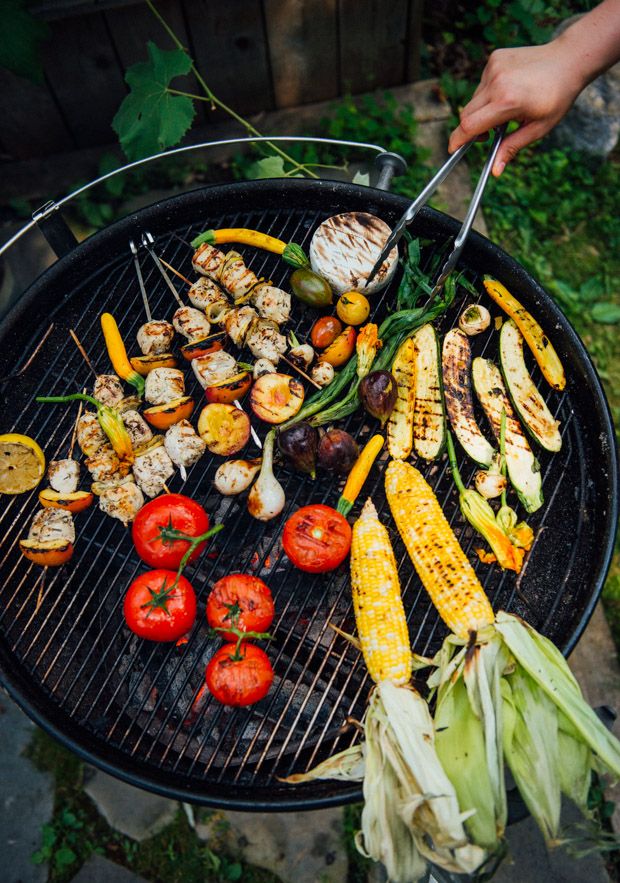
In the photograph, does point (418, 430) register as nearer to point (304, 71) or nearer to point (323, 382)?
point (323, 382)

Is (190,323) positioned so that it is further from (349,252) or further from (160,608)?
(160,608)

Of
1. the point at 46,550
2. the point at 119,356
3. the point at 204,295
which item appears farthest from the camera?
the point at 204,295

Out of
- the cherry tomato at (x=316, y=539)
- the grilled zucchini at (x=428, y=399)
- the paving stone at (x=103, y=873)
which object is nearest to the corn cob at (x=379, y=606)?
the cherry tomato at (x=316, y=539)

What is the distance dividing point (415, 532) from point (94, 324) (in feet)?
7.17

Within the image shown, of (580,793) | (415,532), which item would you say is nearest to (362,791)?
(580,793)

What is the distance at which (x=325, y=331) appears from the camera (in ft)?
11.6

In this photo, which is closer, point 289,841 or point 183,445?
point 183,445

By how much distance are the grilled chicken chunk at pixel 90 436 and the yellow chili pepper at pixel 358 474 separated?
1303 mm

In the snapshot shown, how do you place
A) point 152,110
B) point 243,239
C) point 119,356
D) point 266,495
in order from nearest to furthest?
point 266,495 < point 119,356 < point 243,239 < point 152,110

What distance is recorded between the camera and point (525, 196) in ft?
18.5

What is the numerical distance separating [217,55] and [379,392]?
150 inches

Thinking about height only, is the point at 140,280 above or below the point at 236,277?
below

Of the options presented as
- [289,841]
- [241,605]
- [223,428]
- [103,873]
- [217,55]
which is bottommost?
[103,873]

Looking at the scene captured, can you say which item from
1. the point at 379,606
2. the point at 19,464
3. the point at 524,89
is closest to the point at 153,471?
the point at 19,464
